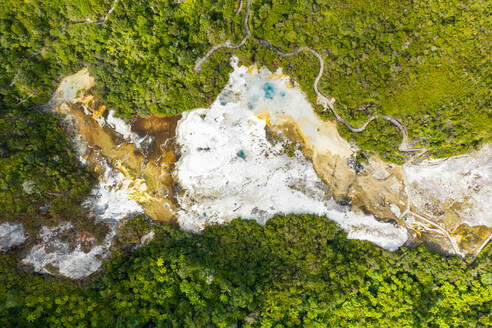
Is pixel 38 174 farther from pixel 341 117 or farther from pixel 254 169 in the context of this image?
pixel 341 117

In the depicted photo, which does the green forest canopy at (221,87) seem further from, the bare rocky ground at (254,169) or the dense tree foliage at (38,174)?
the bare rocky ground at (254,169)

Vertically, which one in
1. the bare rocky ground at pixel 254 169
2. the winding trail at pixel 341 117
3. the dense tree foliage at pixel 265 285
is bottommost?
the dense tree foliage at pixel 265 285

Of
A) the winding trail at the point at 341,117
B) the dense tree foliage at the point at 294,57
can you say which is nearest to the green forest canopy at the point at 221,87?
the dense tree foliage at the point at 294,57

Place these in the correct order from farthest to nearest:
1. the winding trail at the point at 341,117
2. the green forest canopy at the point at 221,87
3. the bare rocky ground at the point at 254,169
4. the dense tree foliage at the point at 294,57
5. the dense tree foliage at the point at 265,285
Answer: the bare rocky ground at the point at 254,169 → the winding trail at the point at 341,117 → the dense tree foliage at the point at 294,57 → the green forest canopy at the point at 221,87 → the dense tree foliage at the point at 265,285

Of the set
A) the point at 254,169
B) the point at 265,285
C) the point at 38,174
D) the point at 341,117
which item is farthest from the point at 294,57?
the point at 38,174

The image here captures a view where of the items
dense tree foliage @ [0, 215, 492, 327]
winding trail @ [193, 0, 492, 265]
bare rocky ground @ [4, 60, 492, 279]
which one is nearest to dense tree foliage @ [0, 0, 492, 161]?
winding trail @ [193, 0, 492, 265]

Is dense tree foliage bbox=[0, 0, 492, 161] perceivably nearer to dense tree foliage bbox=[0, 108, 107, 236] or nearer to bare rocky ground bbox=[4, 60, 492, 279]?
bare rocky ground bbox=[4, 60, 492, 279]

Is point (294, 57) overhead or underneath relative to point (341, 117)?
overhead

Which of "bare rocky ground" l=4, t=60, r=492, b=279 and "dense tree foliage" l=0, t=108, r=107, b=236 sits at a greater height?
"bare rocky ground" l=4, t=60, r=492, b=279
